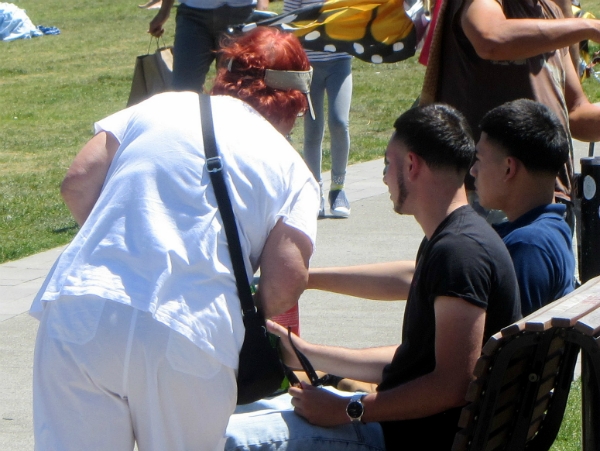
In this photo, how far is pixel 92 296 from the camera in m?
2.15

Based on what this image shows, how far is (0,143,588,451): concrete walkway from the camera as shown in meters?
4.08

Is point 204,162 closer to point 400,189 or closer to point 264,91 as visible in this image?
point 264,91

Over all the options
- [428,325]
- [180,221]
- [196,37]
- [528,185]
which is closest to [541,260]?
[528,185]

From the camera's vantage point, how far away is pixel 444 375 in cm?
226

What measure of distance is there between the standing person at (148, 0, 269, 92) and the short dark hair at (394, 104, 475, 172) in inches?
163

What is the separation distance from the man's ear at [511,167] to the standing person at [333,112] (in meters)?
3.63

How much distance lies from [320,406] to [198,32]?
4.51 metres

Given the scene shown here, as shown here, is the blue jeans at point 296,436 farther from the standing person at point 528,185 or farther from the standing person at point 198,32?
the standing person at point 198,32

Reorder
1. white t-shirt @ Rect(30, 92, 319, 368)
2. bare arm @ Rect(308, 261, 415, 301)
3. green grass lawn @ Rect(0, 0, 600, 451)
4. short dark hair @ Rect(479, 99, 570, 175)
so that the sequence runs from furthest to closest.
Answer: green grass lawn @ Rect(0, 0, 600, 451) < bare arm @ Rect(308, 261, 415, 301) < short dark hair @ Rect(479, 99, 570, 175) < white t-shirt @ Rect(30, 92, 319, 368)

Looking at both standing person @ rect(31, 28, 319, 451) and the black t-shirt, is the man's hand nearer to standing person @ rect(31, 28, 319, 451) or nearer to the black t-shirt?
the black t-shirt

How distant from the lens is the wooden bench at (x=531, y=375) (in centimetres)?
198

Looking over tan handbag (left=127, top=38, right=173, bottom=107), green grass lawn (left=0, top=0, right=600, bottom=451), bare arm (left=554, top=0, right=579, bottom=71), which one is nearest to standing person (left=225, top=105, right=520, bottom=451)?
green grass lawn (left=0, top=0, right=600, bottom=451)

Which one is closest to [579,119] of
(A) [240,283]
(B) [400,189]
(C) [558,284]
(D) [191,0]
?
(C) [558,284]

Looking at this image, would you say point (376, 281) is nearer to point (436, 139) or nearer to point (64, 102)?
point (436, 139)
